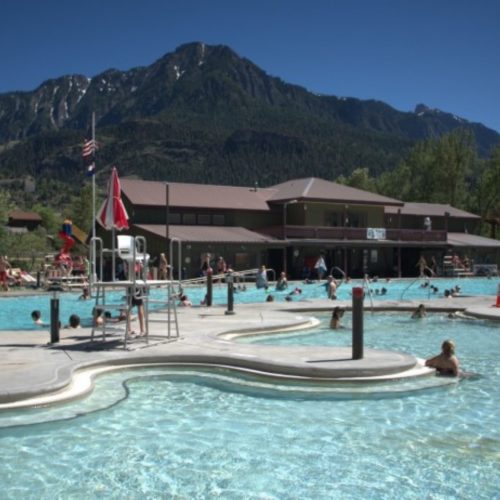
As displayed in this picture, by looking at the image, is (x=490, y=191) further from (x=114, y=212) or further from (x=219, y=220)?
(x=114, y=212)

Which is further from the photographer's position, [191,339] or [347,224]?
[347,224]

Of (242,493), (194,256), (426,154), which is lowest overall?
(242,493)

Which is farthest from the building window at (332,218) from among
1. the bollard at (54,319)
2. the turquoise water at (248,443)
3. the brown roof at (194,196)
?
the turquoise water at (248,443)

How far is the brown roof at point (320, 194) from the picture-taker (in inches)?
1910

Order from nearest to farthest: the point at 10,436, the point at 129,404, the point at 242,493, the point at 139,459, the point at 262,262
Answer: the point at 242,493, the point at 139,459, the point at 10,436, the point at 129,404, the point at 262,262

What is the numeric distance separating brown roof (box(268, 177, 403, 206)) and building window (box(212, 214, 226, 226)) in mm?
4320

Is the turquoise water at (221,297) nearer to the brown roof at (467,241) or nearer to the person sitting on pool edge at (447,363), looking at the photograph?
the brown roof at (467,241)

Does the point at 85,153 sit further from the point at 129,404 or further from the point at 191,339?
the point at 129,404

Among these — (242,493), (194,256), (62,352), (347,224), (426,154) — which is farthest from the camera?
(426,154)

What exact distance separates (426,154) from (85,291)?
58.6 m

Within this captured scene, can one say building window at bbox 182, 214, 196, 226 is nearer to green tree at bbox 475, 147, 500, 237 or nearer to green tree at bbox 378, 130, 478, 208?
green tree at bbox 378, 130, 478, 208

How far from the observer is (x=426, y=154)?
78000 millimetres

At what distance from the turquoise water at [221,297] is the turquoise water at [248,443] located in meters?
10.5

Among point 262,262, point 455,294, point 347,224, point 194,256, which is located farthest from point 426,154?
point 455,294
